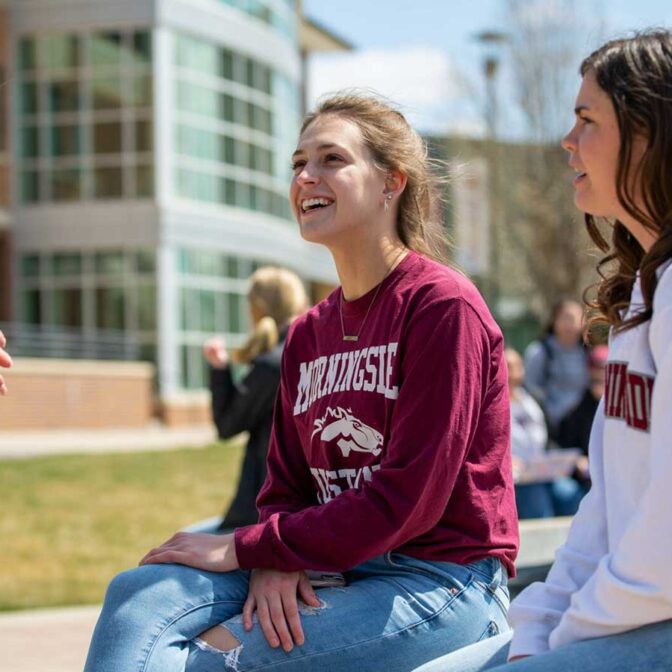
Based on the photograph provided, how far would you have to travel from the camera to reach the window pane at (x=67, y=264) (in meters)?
26.0

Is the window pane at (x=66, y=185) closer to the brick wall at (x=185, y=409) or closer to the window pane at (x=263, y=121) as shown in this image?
the window pane at (x=263, y=121)

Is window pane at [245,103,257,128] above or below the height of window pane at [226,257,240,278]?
above

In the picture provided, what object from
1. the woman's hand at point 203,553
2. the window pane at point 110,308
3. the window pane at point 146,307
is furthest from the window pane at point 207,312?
the woman's hand at point 203,553

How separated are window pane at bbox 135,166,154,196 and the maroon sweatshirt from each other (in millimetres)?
23502

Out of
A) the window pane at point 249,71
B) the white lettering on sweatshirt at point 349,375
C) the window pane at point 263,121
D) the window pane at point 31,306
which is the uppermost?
the window pane at point 249,71

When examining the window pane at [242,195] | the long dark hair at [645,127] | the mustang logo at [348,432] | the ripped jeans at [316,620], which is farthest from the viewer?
the window pane at [242,195]

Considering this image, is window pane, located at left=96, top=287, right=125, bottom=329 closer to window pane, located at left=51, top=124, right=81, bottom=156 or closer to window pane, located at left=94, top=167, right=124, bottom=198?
window pane, located at left=94, top=167, right=124, bottom=198

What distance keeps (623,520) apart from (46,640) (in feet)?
12.6

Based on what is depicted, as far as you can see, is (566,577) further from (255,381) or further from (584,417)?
(584,417)

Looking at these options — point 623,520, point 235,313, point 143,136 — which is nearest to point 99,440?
point 235,313

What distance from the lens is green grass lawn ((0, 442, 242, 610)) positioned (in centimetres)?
841

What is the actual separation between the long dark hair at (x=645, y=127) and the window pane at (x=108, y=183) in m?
24.5

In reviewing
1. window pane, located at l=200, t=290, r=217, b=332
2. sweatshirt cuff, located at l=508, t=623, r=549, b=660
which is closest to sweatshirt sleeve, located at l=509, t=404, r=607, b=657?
sweatshirt cuff, located at l=508, t=623, r=549, b=660

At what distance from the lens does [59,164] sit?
26.1m
